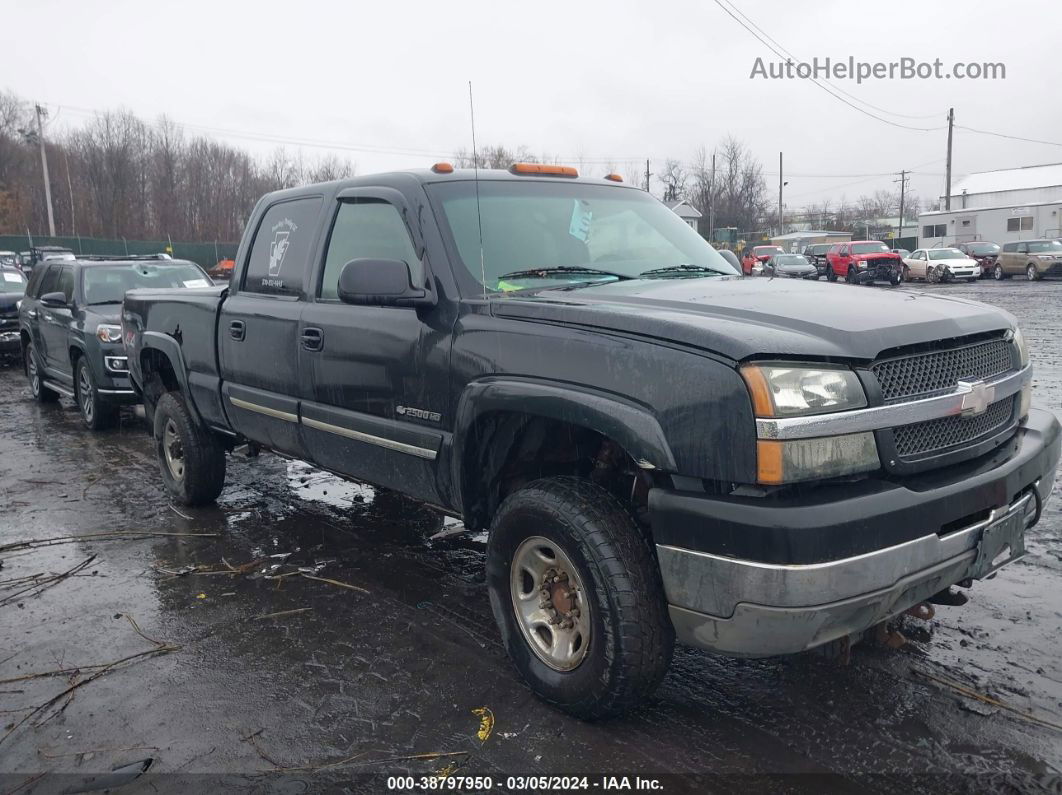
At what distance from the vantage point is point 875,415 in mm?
2508

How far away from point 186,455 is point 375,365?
2625 millimetres

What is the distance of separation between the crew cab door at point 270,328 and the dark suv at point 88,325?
4218 millimetres

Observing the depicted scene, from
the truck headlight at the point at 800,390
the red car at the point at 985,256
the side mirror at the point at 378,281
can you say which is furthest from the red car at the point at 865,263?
the truck headlight at the point at 800,390

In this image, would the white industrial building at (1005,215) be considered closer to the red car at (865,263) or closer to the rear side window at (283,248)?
the red car at (865,263)

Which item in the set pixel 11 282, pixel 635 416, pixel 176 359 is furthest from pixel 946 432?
pixel 11 282

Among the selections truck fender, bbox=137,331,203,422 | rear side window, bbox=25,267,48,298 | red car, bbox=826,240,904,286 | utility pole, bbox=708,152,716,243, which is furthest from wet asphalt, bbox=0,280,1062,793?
utility pole, bbox=708,152,716,243

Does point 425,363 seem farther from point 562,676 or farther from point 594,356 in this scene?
point 562,676

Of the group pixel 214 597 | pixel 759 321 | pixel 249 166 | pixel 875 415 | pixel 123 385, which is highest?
pixel 249 166

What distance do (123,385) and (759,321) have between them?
7689 mm

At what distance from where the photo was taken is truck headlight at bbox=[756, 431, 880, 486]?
94.4 inches

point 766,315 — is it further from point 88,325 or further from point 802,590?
point 88,325

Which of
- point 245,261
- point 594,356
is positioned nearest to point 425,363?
point 594,356

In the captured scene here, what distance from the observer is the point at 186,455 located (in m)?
5.76

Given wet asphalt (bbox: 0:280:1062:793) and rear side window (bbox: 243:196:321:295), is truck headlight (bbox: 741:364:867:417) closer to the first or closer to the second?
wet asphalt (bbox: 0:280:1062:793)
